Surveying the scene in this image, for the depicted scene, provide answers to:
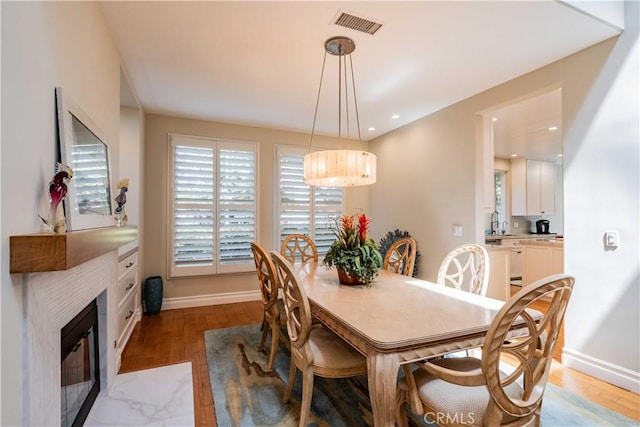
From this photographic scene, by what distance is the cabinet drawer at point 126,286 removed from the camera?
2.68 metres

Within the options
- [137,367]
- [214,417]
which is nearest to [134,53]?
[137,367]

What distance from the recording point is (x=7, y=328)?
37.4 inches

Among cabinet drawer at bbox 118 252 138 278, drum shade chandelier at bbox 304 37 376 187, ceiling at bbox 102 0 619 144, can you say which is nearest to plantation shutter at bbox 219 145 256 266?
ceiling at bbox 102 0 619 144

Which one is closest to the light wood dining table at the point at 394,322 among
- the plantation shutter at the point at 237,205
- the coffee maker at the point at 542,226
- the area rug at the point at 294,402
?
the area rug at the point at 294,402

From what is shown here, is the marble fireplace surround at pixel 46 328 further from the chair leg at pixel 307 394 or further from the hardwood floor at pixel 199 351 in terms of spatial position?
the chair leg at pixel 307 394

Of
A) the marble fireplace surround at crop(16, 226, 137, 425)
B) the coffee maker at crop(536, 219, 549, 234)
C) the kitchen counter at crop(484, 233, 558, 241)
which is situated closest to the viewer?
the marble fireplace surround at crop(16, 226, 137, 425)

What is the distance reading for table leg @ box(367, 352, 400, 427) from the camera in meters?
1.31

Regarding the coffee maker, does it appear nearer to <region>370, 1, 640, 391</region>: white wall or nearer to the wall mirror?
<region>370, 1, 640, 391</region>: white wall

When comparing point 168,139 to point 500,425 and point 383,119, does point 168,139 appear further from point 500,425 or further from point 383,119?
point 500,425

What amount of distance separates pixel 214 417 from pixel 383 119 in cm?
383

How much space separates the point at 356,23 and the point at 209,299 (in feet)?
12.6

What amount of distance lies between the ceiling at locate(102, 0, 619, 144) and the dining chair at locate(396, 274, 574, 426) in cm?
187

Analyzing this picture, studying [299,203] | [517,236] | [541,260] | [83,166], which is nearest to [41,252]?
[83,166]

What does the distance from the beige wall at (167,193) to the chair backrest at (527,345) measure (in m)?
3.80
